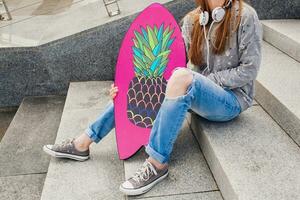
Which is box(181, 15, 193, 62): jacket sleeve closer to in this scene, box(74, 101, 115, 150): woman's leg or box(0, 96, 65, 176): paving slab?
box(74, 101, 115, 150): woman's leg

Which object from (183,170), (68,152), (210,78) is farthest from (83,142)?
(210,78)

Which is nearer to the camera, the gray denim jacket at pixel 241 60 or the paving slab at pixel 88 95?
the gray denim jacket at pixel 241 60

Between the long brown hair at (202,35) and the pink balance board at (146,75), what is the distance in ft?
0.31

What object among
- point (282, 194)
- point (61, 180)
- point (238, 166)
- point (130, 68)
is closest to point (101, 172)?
point (61, 180)

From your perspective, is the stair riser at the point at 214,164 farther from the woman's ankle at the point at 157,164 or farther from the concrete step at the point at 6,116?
the concrete step at the point at 6,116

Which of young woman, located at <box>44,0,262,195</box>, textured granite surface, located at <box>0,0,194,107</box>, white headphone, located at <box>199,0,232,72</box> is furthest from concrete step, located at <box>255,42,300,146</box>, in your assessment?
textured granite surface, located at <box>0,0,194,107</box>

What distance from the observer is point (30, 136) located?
3.31 meters

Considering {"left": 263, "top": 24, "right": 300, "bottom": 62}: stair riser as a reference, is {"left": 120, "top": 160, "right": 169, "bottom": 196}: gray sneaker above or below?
below

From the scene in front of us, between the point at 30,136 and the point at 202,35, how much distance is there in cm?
178

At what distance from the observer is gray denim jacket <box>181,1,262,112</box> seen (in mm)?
2131

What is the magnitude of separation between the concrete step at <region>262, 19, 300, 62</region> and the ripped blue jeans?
3.18 ft

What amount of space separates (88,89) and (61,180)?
55.6 inches

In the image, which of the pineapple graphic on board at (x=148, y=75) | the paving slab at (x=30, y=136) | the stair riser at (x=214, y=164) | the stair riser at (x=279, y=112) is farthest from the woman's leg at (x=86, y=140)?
the stair riser at (x=279, y=112)

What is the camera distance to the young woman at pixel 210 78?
2084 mm
